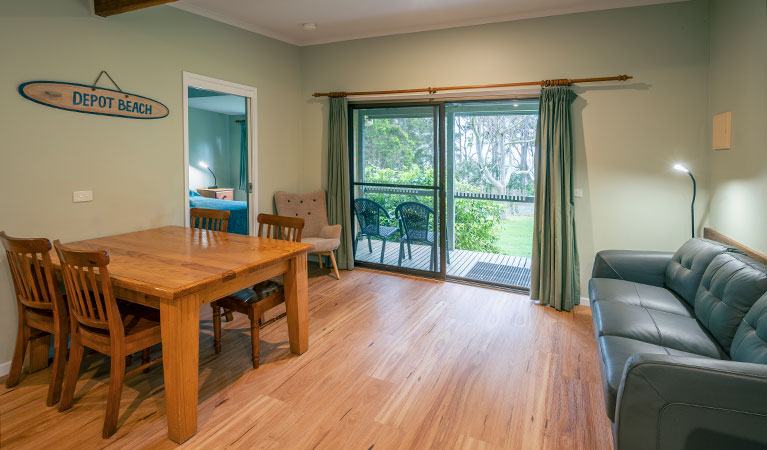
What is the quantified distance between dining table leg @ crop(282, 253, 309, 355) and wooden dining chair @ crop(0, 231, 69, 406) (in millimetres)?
1225

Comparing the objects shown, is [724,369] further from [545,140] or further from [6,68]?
[6,68]

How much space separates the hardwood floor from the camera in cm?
212

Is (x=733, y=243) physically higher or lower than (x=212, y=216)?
lower

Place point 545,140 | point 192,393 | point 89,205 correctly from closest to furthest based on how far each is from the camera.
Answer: point 192,393 < point 89,205 < point 545,140

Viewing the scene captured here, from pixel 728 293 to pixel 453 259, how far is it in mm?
2898

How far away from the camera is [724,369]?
1552mm

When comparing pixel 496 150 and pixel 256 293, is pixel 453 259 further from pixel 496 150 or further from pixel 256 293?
pixel 256 293

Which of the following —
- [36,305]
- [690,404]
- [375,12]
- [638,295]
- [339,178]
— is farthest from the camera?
[339,178]

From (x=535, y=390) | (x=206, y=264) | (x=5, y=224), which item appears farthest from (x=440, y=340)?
(x=5, y=224)

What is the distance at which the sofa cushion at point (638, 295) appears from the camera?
8.75 ft

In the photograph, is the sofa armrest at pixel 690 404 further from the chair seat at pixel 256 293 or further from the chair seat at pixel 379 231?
the chair seat at pixel 379 231

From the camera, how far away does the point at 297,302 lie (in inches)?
114

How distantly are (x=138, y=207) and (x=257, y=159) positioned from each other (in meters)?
1.45

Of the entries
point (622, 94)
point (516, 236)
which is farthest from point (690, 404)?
point (516, 236)
